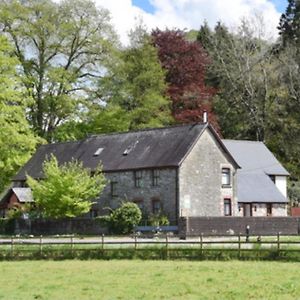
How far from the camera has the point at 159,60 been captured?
8100cm

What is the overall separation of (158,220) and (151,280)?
28.1m

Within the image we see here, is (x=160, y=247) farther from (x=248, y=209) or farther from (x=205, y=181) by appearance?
(x=248, y=209)

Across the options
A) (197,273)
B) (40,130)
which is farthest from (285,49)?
(197,273)

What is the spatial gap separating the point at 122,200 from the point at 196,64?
85.1 ft

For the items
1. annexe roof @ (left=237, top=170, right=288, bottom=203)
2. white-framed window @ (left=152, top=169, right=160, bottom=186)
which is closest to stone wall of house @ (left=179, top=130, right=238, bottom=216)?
white-framed window @ (left=152, top=169, right=160, bottom=186)

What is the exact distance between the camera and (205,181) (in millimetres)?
58875

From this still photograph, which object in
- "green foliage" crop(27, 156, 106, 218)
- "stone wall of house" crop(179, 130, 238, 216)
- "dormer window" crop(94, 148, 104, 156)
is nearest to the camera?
"green foliage" crop(27, 156, 106, 218)

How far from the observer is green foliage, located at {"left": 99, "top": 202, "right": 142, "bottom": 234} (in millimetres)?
54781

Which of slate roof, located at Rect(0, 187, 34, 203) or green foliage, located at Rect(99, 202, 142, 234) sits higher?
slate roof, located at Rect(0, 187, 34, 203)

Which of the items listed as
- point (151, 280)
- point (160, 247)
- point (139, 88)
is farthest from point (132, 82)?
point (151, 280)

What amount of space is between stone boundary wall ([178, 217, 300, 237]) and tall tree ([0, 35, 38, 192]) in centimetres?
1630

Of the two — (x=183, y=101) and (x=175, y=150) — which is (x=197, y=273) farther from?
(x=183, y=101)

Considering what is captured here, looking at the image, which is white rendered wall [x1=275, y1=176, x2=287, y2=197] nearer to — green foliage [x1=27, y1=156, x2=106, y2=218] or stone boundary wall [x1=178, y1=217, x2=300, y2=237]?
stone boundary wall [x1=178, y1=217, x2=300, y2=237]

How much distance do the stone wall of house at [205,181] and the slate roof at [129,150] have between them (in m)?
1.13
